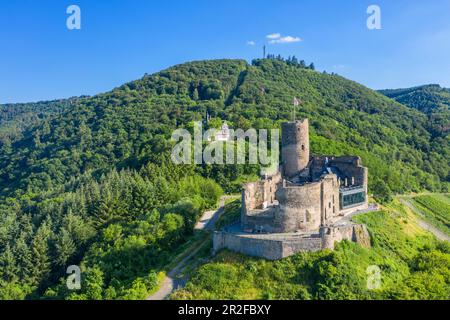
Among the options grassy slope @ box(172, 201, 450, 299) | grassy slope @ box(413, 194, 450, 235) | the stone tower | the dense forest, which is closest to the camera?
grassy slope @ box(172, 201, 450, 299)

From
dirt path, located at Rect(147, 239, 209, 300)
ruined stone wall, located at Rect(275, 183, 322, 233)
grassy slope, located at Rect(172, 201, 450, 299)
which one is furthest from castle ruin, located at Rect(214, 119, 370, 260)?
dirt path, located at Rect(147, 239, 209, 300)

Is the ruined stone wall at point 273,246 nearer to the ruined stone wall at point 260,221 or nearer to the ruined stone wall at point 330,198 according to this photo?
the ruined stone wall at point 260,221

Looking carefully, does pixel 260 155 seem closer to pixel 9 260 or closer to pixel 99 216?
pixel 99 216

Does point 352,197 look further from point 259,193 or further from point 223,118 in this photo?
point 223,118

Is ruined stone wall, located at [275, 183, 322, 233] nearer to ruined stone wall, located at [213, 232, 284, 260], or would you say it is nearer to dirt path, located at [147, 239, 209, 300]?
ruined stone wall, located at [213, 232, 284, 260]

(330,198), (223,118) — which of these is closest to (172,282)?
(330,198)

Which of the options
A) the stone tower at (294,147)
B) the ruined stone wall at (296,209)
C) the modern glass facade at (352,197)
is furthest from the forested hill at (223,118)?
the ruined stone wall at (296,209)
